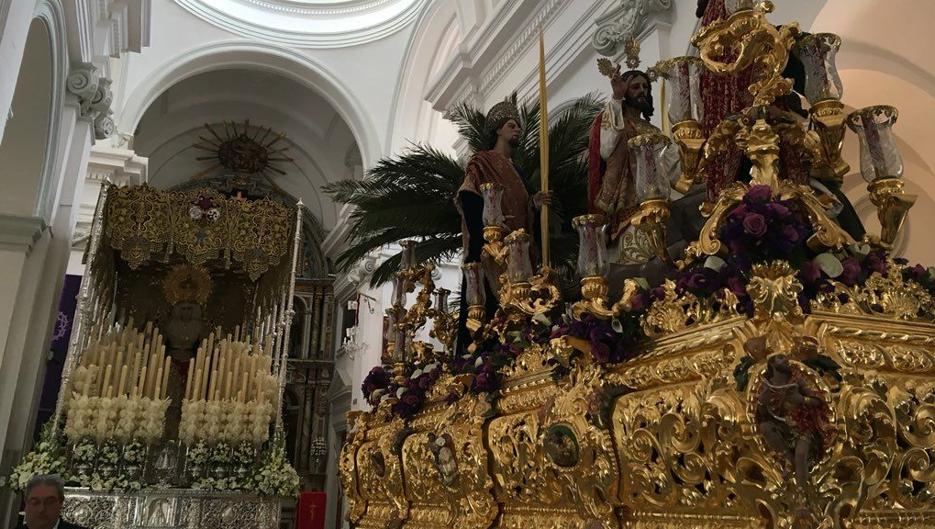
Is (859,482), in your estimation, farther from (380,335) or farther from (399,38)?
(399,38)

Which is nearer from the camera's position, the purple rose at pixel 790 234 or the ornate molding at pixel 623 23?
the purple rose at pixel 790 234

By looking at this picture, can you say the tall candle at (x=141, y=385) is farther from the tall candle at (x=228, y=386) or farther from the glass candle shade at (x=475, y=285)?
the glass candle shade at (x=475, y=285)

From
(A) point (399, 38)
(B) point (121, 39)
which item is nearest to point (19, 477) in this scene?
(B) point (121, 39)

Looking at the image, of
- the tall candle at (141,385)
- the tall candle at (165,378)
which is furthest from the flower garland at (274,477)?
the tall candle at (141,385)

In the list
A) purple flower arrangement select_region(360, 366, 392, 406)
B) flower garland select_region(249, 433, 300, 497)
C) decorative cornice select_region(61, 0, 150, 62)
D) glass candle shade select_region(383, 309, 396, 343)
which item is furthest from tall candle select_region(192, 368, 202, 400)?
decorative cornice select_region(61, 0, 150, 62)

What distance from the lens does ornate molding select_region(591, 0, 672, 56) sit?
575 centimetres

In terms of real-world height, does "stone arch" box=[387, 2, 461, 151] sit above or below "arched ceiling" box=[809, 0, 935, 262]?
above

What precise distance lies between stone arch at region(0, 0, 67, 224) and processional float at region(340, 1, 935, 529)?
499 cm

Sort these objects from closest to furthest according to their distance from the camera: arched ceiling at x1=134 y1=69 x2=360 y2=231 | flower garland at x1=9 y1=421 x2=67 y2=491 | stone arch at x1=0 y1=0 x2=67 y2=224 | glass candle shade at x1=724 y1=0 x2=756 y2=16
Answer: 1. glass candle shade at x1=724 y1=0 x2=756 y2=16
2. flower garland at x1=9 y1=421 x2=67 y2=491
3. stone arch at x1=0 y1=0 x2=67 y2=224
4. arched ceiling at x1=134 y1=69 x2=360 y2=231

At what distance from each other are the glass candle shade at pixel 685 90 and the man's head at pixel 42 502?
2.95m

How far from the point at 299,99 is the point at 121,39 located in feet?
31.3

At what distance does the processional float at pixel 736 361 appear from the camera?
1.60 m

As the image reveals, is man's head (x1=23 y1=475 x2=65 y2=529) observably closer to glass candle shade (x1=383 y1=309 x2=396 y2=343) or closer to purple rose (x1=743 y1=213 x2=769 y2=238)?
glass candle shade (x1=383 y1=309 x2=396 y2=343)

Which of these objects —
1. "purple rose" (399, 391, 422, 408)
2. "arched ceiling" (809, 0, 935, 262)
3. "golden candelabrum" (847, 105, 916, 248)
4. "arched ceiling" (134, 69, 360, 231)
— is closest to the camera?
"golden candelabrum" (847, 105, 916, 248)
